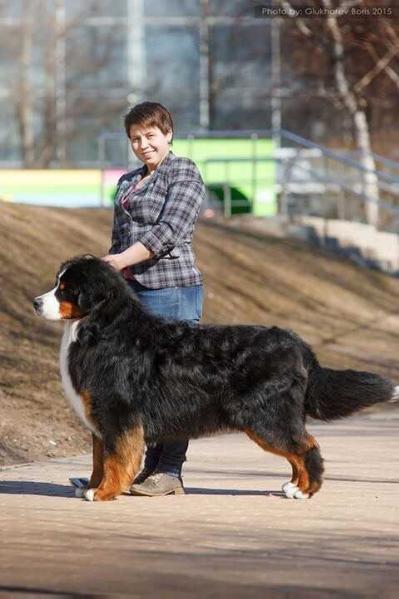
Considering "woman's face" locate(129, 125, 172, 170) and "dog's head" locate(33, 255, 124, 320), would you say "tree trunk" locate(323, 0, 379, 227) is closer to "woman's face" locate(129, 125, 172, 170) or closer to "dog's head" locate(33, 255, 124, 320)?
"woman's face" locate(129, 125, 172, 170)

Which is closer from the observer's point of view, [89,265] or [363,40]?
[89,265]

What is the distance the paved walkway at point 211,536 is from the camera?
615 cm

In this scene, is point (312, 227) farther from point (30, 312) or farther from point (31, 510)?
point (31, 510)

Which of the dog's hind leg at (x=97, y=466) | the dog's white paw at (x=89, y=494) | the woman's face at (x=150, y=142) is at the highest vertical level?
the woman's face at (x=150, y=142)

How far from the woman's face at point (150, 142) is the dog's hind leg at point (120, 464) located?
1495 mm

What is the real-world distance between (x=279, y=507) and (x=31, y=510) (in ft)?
4.20

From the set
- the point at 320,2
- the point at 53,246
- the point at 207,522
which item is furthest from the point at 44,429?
the point at 320,2

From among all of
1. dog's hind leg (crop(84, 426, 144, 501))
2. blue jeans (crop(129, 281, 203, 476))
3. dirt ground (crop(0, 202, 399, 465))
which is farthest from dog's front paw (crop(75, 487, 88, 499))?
dirt ground (crop(0, 202, 399, 465))

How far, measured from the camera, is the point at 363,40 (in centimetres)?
3369

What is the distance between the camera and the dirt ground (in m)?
11.7

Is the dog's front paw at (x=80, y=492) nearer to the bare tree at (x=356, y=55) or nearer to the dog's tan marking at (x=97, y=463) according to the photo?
the dog's tan marking at (x=97, y=463)

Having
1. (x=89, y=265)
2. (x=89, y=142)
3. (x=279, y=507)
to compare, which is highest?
(x=89, y=265)

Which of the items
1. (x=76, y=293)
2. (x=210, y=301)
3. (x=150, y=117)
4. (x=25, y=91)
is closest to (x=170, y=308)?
(x=76, y=293)

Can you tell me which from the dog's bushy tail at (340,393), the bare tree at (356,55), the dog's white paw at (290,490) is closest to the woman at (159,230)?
the dog's white paw at (290,490)
